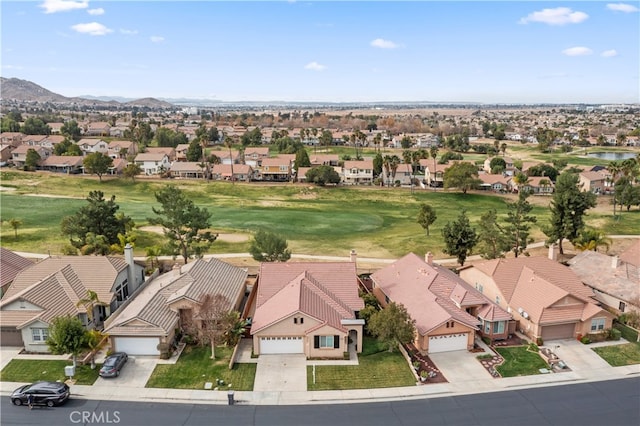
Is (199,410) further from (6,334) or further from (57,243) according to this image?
(57,243)

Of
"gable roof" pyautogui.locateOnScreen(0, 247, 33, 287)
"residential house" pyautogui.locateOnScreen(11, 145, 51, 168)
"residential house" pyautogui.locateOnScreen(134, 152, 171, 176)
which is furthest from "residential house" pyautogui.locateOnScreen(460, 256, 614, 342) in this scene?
"residential house" pyautogui.locateOnScreen(11, 145, 51, 168)

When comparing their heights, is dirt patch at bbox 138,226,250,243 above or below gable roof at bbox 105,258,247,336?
below

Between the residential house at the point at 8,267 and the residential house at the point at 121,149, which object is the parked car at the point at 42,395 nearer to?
the residential house at the point at 8,267

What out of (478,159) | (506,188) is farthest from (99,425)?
(478,159)

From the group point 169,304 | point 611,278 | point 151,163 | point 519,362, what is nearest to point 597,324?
point 611,278

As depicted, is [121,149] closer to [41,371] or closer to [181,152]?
[181,152]

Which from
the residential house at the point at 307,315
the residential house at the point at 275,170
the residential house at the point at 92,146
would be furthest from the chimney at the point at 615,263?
the residential house at the point at 92,146

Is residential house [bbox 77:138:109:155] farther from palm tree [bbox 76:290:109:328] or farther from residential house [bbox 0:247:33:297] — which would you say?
palm tree [bbox 76:290:109:328]
